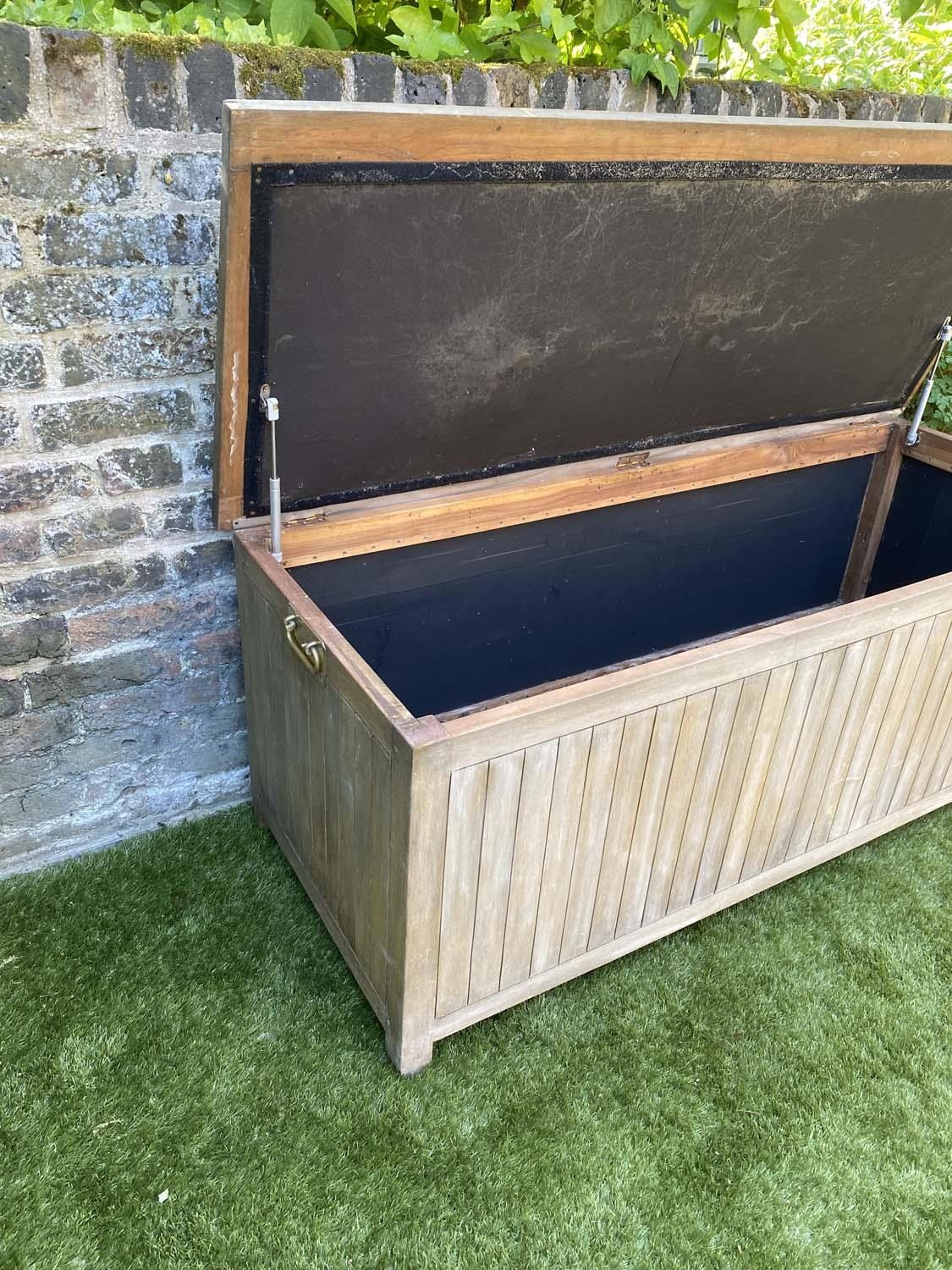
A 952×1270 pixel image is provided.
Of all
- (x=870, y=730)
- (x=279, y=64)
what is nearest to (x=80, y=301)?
(x=279, y=64)

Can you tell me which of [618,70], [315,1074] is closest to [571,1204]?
[315,1074]

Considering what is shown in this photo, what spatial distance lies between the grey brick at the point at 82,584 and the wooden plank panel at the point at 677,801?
3.76ft

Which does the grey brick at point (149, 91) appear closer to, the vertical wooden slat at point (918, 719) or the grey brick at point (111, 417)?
the grey brick at point (111, 417)

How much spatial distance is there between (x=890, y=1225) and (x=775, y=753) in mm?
Answer: 844

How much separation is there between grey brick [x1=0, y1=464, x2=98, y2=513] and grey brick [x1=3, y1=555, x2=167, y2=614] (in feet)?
0.51

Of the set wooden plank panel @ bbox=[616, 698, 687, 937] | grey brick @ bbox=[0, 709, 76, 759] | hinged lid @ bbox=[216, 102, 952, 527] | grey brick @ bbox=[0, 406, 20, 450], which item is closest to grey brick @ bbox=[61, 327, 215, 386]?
grey brick @ bbox=[0, 406, 20, 450]

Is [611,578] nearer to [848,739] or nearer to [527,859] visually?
[848,739]

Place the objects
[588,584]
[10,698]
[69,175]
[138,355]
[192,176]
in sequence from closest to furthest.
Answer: [69,175], [192,176], [138,355], [10,698], [588,584]

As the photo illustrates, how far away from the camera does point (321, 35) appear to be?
1772 mm

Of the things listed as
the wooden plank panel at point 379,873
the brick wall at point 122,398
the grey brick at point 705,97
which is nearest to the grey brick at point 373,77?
the brick wall at point 122,398

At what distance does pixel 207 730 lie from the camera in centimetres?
234

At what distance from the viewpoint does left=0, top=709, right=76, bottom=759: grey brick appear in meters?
2.05

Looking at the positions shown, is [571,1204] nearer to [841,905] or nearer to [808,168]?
[841,905]

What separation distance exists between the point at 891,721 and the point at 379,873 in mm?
1235
